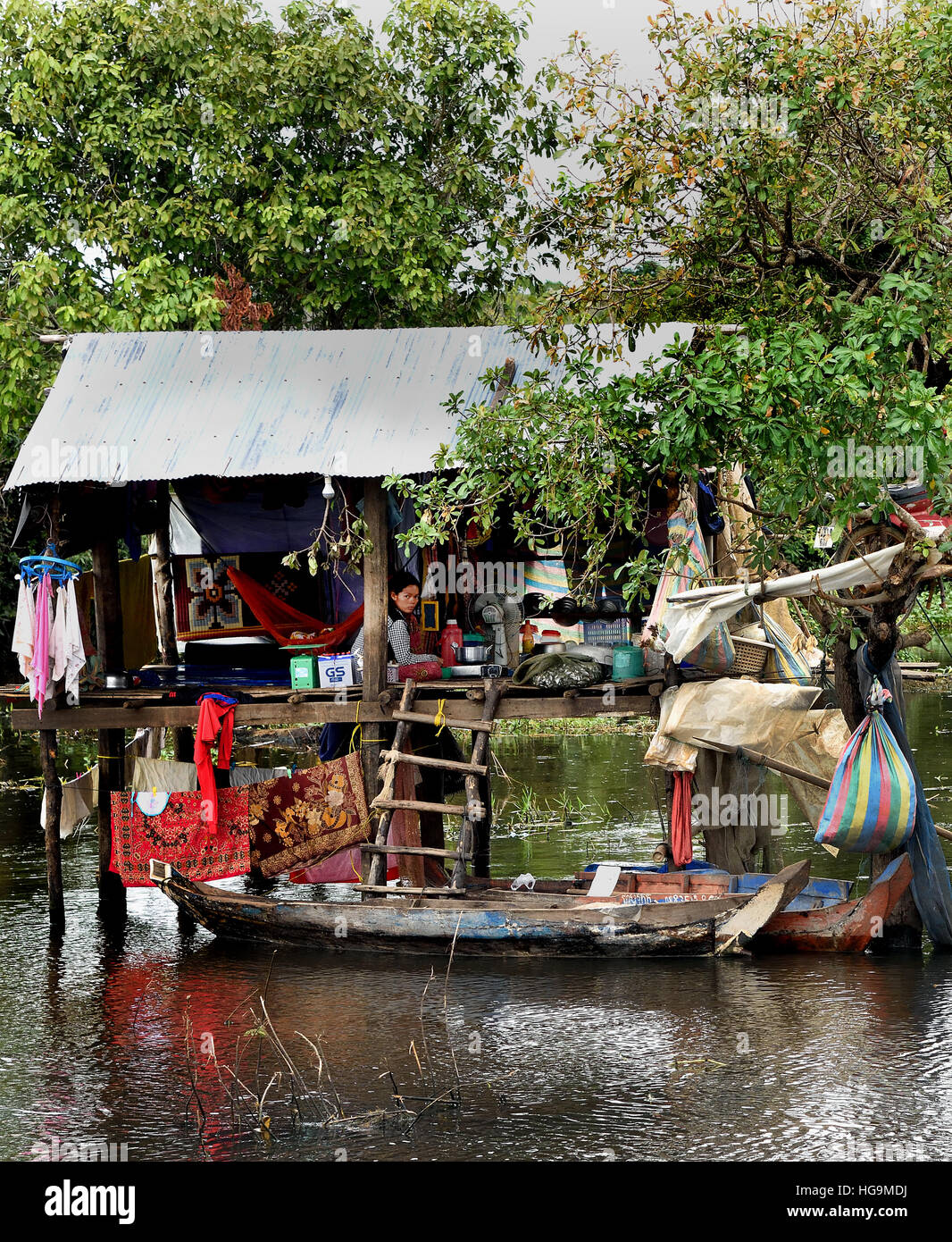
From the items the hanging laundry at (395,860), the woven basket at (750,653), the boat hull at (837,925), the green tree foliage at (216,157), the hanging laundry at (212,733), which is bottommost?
the boat hull at (837,925)

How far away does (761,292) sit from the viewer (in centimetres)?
1129

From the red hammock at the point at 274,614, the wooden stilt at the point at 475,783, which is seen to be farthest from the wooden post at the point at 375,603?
the red hammock at the point at 274,614

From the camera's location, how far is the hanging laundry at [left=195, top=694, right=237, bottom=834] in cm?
1057

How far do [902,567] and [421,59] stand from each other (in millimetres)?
11109

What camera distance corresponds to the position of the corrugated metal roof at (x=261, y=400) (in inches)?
419

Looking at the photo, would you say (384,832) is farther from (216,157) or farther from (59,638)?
(216,157)

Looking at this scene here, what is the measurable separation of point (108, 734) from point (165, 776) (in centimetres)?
94

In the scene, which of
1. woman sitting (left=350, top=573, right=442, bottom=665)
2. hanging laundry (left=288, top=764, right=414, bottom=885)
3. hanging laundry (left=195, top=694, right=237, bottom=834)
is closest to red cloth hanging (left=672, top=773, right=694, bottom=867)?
hanging laundry (left=288, top=764, right=414, bottom=885)

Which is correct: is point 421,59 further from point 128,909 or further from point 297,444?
point 128,909

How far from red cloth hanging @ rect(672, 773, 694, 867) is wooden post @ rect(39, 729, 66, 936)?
5.01 meters

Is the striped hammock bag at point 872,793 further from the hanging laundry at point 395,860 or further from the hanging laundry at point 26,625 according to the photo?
the hanging laundry at point 26,625

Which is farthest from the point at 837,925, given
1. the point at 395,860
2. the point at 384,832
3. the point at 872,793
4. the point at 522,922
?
the point at 395,860

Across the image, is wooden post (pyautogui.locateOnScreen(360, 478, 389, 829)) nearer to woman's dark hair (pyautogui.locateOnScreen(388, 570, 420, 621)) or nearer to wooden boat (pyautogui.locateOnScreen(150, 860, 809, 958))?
woman's dark hair (pyautogui.locateOnScreen(388, 570, 420, 621))

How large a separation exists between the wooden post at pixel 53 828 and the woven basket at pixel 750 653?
5.59 metres
